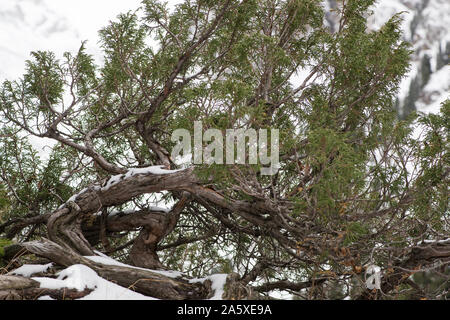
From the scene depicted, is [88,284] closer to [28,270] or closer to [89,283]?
[89,283]

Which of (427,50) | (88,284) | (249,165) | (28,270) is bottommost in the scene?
(88,284)

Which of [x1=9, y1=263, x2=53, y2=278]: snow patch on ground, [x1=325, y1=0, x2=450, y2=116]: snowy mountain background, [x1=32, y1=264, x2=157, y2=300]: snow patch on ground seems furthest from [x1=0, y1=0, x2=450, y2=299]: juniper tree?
[x1=325, y1=0, x2=450, y2=116]: snowy mountain background

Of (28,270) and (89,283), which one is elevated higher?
(28,270)

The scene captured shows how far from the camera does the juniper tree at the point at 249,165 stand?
3584 millimetres

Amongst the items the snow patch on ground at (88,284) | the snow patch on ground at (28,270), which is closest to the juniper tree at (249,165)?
the snow patch on ground at (28,270)

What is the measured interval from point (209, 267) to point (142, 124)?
2.23 meters

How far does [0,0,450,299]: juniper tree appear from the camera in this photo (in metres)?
3.58

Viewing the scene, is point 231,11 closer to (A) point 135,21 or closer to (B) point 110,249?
(A) point 135,21

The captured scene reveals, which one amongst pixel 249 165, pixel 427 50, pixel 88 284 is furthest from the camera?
pixel 427 50

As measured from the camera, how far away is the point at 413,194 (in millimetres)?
3662

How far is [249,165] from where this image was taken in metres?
3.24

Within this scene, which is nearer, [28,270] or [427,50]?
[28,270]

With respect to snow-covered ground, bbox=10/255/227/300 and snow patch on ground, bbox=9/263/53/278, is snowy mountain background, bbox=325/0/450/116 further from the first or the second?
snow patch on ground, bbox=9/263/53/278

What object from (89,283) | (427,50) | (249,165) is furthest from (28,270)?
(427,50)
